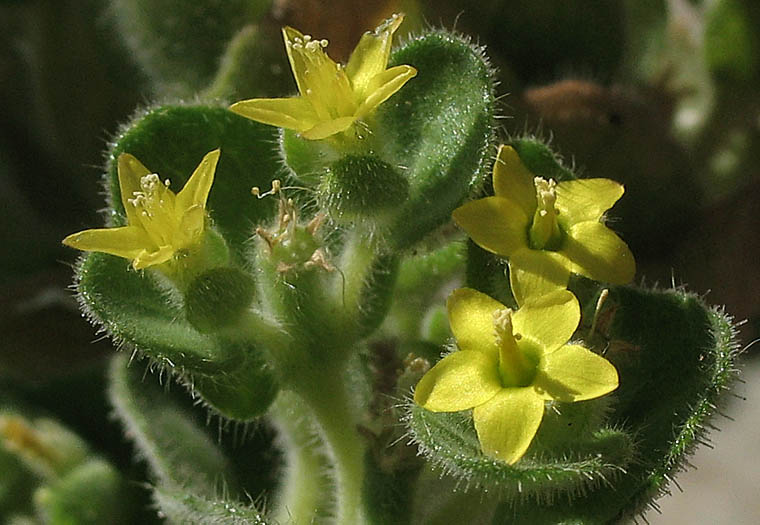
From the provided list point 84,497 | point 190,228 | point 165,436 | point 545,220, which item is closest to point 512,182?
point 545,220

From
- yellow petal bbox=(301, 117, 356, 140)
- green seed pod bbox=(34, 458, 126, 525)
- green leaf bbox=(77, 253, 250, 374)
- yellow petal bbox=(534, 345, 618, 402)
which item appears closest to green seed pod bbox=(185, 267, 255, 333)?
green leaf bbox=(77, 253, 250, 374)

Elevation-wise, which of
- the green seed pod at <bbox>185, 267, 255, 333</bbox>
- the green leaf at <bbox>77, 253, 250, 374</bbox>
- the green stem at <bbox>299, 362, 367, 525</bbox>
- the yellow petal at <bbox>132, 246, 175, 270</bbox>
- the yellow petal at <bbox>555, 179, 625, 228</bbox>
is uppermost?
the yellow petal at <bbox>555, 179, 625, 228</bbox>

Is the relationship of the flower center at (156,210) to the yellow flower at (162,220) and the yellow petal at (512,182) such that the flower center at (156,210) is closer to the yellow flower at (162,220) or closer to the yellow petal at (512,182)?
the yellow flower at (162,220)

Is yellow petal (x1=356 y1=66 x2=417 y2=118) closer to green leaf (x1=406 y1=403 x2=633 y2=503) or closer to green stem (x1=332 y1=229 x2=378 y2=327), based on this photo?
green stem (x1=332 y1=229 x2=378 y2=327)

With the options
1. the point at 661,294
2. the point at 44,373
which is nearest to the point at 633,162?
the point at 661,294

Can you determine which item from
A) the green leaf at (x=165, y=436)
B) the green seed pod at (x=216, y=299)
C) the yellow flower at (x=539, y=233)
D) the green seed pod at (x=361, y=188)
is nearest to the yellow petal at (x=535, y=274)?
the yellow flower at (x=539, y=233)

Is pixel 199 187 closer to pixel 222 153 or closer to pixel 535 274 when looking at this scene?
pixel 222 153
